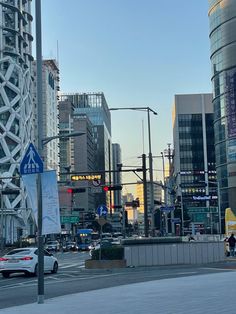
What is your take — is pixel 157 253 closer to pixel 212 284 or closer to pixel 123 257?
pixel 123 257

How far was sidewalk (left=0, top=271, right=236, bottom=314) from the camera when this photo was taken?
1161 cm

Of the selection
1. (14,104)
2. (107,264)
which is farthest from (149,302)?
(14,104)

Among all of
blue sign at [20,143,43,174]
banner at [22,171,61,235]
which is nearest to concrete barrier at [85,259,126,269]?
banner at [22,171,61,235]

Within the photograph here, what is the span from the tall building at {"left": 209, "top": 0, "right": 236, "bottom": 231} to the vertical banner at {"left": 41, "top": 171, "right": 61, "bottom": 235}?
272 ft

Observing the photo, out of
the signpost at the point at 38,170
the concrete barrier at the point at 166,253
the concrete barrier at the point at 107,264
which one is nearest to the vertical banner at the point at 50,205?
the signpost at the point at 38,170

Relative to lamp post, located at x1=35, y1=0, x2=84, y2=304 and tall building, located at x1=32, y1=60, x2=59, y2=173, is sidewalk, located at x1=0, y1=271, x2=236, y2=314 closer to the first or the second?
lamp post, located at x1=35, y1=0, x2=84, y2=304

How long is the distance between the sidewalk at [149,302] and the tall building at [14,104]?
3357 inches

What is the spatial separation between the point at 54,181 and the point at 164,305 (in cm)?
385

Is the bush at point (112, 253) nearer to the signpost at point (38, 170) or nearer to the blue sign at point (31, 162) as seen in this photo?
the signpost at point (38, 170)

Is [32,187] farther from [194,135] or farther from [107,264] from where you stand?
[194,135]

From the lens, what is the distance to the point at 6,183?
102m

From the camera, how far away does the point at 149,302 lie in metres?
13.0

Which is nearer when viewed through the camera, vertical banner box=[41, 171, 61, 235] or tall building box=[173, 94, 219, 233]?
vertical banner box=[41, 171, 61, 235]

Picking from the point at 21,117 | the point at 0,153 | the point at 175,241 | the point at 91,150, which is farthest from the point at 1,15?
the point at 175,241
